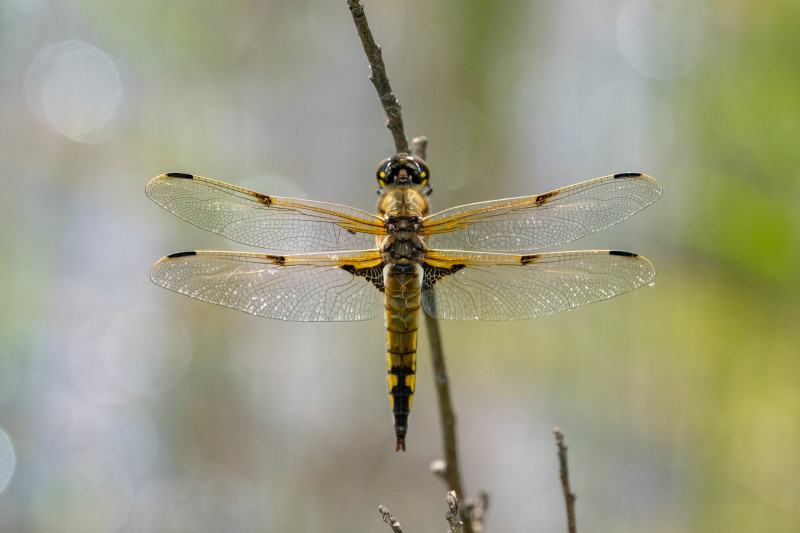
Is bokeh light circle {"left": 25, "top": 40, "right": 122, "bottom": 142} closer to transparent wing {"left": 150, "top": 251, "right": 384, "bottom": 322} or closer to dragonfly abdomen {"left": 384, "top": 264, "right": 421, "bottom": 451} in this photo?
transparent wing {"left": 150, "top": 251, "right": 384, "bottom": 322}

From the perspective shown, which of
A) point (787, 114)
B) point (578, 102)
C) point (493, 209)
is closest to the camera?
point (493, 209)

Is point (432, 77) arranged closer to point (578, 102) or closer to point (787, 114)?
point (578, 102)

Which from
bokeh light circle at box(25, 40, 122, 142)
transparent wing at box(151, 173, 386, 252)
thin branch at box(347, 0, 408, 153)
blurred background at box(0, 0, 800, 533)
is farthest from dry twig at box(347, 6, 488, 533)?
bokeh light circle at box(25, 40, 122, 142)

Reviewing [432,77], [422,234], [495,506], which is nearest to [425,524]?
[495,506]

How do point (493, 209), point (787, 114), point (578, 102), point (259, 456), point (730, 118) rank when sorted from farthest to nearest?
point (578, 102) → point (259, 456) → point (730, 118) → point (787, 114) → point (493, 209)

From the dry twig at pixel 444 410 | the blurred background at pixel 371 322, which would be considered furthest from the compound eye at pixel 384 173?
the blurred background at pixel 371 322

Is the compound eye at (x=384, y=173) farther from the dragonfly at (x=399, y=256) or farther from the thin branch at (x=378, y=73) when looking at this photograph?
the thin branch at (x=378, y=73)
